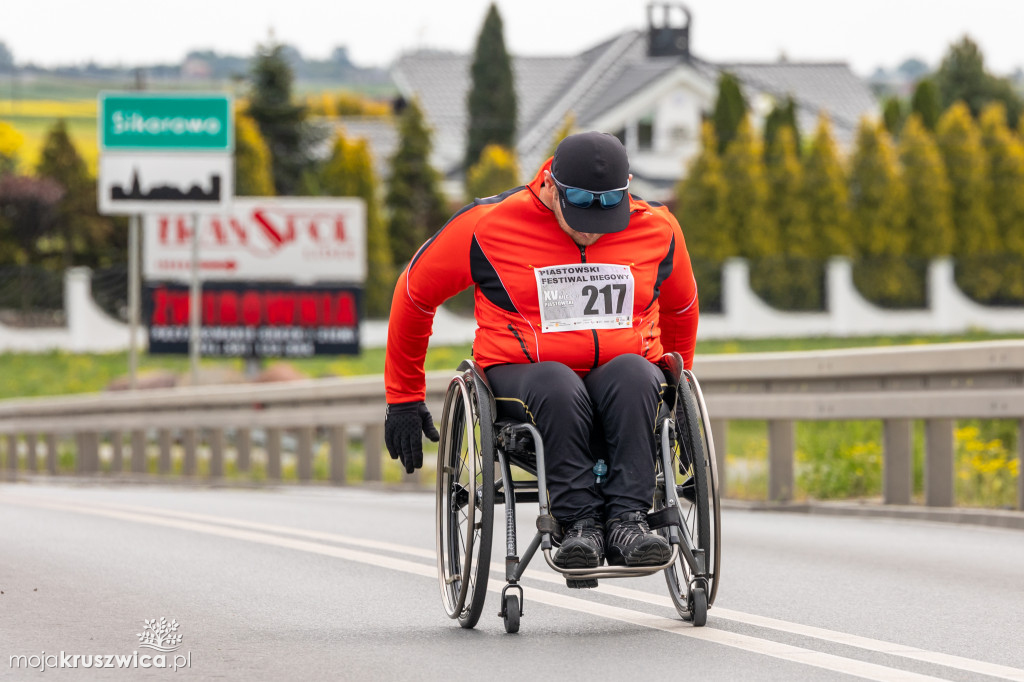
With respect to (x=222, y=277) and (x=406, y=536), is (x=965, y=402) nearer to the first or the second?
(x=406, y=536)

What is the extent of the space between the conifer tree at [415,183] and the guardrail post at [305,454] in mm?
32031

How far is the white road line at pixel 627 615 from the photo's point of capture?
202 inches

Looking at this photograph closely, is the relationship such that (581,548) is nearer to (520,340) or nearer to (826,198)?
(520,340)

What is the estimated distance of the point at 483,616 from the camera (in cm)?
629

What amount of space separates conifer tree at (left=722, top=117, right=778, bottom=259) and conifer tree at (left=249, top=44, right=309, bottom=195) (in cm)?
1579

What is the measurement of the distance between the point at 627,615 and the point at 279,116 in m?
51.1

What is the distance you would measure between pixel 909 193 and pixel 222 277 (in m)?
19.3

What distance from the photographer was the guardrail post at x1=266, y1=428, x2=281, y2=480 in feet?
58.0

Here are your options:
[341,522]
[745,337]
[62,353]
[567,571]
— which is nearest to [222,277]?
[62,353]

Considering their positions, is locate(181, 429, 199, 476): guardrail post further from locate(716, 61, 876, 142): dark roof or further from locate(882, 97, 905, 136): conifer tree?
locate(716, 61, 876, 142): dark roof

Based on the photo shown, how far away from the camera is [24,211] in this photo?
47.9 m

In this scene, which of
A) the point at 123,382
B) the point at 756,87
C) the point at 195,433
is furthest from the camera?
the point at 756,87

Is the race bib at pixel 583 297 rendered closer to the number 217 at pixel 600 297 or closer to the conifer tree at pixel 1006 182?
the number 217 at pixel 600 297

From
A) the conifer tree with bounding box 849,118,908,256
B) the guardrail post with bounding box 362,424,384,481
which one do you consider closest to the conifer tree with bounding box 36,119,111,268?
the conifer tree with bounding box 849,118,908,256
